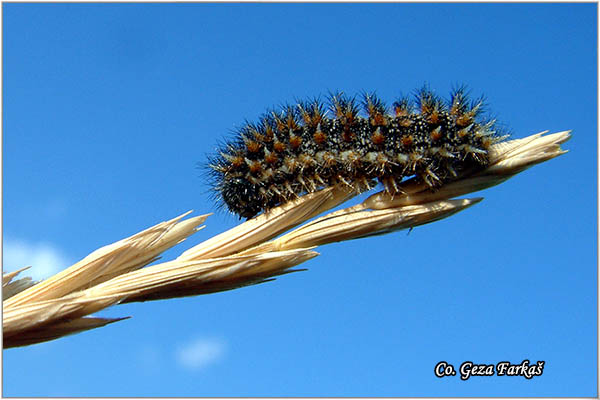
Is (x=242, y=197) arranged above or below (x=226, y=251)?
above

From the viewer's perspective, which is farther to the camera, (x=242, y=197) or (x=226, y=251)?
(x=242, y=197)

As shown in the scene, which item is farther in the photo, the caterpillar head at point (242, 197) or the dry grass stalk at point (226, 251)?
the caterpillar head at point (242, 197)

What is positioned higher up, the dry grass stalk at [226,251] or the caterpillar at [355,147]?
the caterpillar at [355,147]

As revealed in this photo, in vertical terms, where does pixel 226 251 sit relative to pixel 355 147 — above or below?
below

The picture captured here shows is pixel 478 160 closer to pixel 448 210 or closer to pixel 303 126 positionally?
pixel 448 210

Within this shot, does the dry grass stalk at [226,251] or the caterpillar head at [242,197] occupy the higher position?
the caterpillar head at [242,197]
